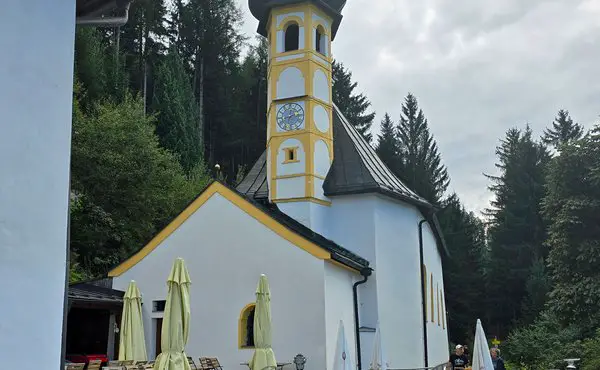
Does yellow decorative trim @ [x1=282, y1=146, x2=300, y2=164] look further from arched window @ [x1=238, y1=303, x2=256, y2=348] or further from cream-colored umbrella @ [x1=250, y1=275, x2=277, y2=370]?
cream-colored umbrella @ [x1=250, y1=275, x2=277, y2=370]

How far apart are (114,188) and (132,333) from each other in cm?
1442

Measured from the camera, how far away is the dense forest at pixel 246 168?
24.4 metres

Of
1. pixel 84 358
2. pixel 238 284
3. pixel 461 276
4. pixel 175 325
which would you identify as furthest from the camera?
pixel 461 276

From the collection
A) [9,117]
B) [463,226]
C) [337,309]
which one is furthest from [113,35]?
[9,117]

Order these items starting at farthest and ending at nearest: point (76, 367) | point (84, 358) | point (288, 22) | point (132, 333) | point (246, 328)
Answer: point (288, 22) → point (246, 328) → point (84, 358) → point (132, 333) → point (76, 367)

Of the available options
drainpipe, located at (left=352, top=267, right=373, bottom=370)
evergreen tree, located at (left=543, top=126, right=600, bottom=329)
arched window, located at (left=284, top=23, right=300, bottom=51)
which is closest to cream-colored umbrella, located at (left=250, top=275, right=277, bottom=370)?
drainpipe, located at (left=352, top=267, right=373, bottom=370)

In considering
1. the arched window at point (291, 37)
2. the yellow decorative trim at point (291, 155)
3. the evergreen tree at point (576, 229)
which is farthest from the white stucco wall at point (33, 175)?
the evergreen tree at point (576, 229)

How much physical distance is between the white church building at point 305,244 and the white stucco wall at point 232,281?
3 centimetres

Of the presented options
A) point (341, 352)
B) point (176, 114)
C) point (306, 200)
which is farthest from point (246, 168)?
point (341, 352)

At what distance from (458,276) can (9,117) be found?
39.1 m

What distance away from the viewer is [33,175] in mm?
4922

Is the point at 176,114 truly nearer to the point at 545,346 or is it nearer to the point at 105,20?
the point at 545,346

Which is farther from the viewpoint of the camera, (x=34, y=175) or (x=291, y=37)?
(x=291, y=37)

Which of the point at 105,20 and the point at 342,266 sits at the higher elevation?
the point at 105,20
